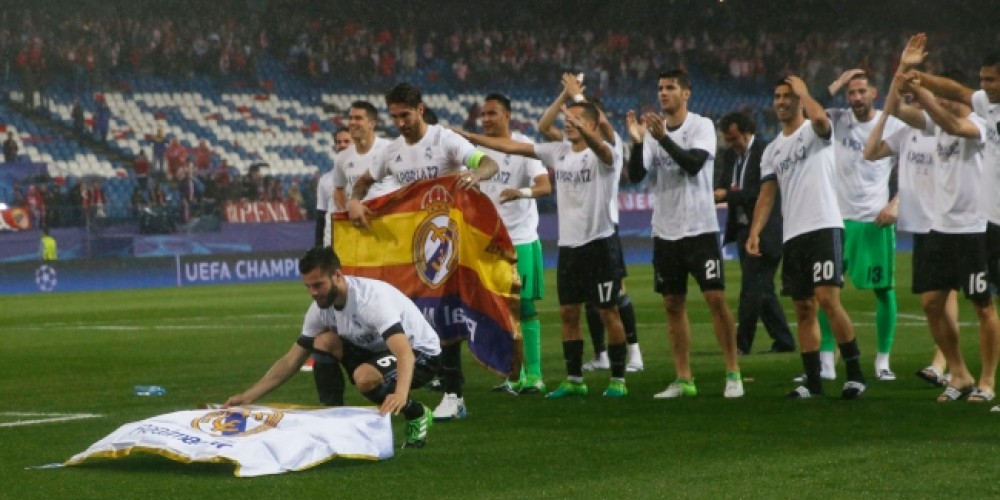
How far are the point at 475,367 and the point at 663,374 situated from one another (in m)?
1.95

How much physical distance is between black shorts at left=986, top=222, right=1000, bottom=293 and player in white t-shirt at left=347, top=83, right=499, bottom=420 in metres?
3.14

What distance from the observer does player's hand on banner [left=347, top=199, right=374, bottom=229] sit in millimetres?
10609

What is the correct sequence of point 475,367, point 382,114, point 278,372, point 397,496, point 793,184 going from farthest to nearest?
point 382,114 → point 475,367 → point 793,184 → point 278,372 → point 397,496

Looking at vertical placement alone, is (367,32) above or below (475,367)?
above

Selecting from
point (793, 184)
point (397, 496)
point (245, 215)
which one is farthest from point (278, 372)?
point (245, 215)

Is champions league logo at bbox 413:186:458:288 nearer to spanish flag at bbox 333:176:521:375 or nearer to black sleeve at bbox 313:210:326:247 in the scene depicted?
spanish flag at bbox 333:176:521:375

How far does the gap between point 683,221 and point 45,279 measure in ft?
70.4

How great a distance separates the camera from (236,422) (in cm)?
779

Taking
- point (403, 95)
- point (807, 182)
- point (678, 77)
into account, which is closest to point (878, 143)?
point (807, 182)

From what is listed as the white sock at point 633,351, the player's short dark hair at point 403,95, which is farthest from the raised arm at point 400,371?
the white sock at point 633,351

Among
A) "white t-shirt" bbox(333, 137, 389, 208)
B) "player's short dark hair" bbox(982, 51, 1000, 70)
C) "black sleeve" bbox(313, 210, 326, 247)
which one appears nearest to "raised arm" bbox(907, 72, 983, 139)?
"player's short dark hair" bbox(982, 51, 1000, 70)

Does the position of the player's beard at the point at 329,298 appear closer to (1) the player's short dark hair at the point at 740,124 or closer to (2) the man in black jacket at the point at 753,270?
(1) the player's short dark hair at the point at 740,124

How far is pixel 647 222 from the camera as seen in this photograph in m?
38.5

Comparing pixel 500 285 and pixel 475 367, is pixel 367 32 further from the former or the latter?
pixel 500 285
